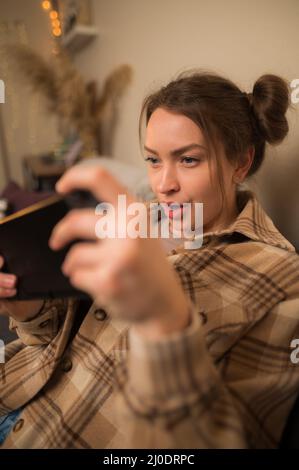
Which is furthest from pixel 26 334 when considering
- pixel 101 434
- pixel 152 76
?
pixel 152 76

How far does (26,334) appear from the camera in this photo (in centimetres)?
71

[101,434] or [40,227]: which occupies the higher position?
[40,227]

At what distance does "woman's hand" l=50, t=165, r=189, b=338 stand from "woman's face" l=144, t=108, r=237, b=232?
0.37m

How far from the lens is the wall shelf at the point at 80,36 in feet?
6.54

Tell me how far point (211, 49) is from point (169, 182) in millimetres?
506

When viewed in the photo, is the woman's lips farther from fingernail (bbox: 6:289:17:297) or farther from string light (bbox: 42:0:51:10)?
string light (bbox: 42:0:51:10)

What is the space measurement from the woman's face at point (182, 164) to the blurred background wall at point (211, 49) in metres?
0.20

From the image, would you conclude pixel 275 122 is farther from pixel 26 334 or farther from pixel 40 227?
pixel 26 334

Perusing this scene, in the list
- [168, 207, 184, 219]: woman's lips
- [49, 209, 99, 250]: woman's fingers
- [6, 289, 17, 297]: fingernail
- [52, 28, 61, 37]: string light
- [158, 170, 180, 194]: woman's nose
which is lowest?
[6, 289, 17, 297]: fingernail

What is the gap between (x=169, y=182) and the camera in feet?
2.31

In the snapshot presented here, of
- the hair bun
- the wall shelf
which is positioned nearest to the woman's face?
the hair bun

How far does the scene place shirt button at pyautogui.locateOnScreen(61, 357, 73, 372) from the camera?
66 centimetres

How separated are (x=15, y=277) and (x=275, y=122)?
0.62 metres

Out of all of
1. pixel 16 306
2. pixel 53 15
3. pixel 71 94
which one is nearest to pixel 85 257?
pixel 16 306
